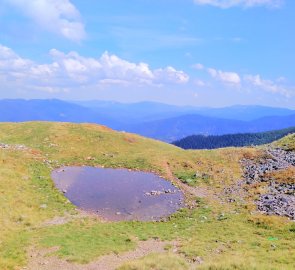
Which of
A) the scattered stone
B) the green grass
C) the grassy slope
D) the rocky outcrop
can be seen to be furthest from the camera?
the scattered stone

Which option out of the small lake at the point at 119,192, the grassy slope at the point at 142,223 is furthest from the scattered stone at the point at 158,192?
the grassy slope at the point at 142,223

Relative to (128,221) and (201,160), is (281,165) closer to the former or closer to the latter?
(201,160)

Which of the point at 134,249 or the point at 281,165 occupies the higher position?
the point at 281,165

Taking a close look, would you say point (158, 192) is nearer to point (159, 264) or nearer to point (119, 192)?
point (119, 192)

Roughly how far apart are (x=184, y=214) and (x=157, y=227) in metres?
4.72

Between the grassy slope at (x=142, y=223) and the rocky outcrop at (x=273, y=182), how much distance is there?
1.90 metres

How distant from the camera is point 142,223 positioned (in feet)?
114

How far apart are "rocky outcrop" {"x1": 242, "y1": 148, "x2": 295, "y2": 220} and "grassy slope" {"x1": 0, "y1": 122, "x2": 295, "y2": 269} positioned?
1.90m

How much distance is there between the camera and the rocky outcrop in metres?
36.3

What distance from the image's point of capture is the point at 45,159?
182 feet

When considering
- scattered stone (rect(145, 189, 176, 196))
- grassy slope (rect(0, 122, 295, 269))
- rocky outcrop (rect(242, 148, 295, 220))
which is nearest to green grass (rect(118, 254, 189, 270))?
grassy slope (rect(0, 122, 295, 269))

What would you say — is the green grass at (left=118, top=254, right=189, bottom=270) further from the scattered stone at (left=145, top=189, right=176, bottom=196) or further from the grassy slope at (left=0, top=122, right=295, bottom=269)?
the scattered stone at (left=145, top=189, right=176, bottom=196)

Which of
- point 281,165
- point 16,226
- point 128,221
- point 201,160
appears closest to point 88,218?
point 128,221

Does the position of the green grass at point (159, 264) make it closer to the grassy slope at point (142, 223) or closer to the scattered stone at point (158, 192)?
the grassy slope at point (142, 223)
